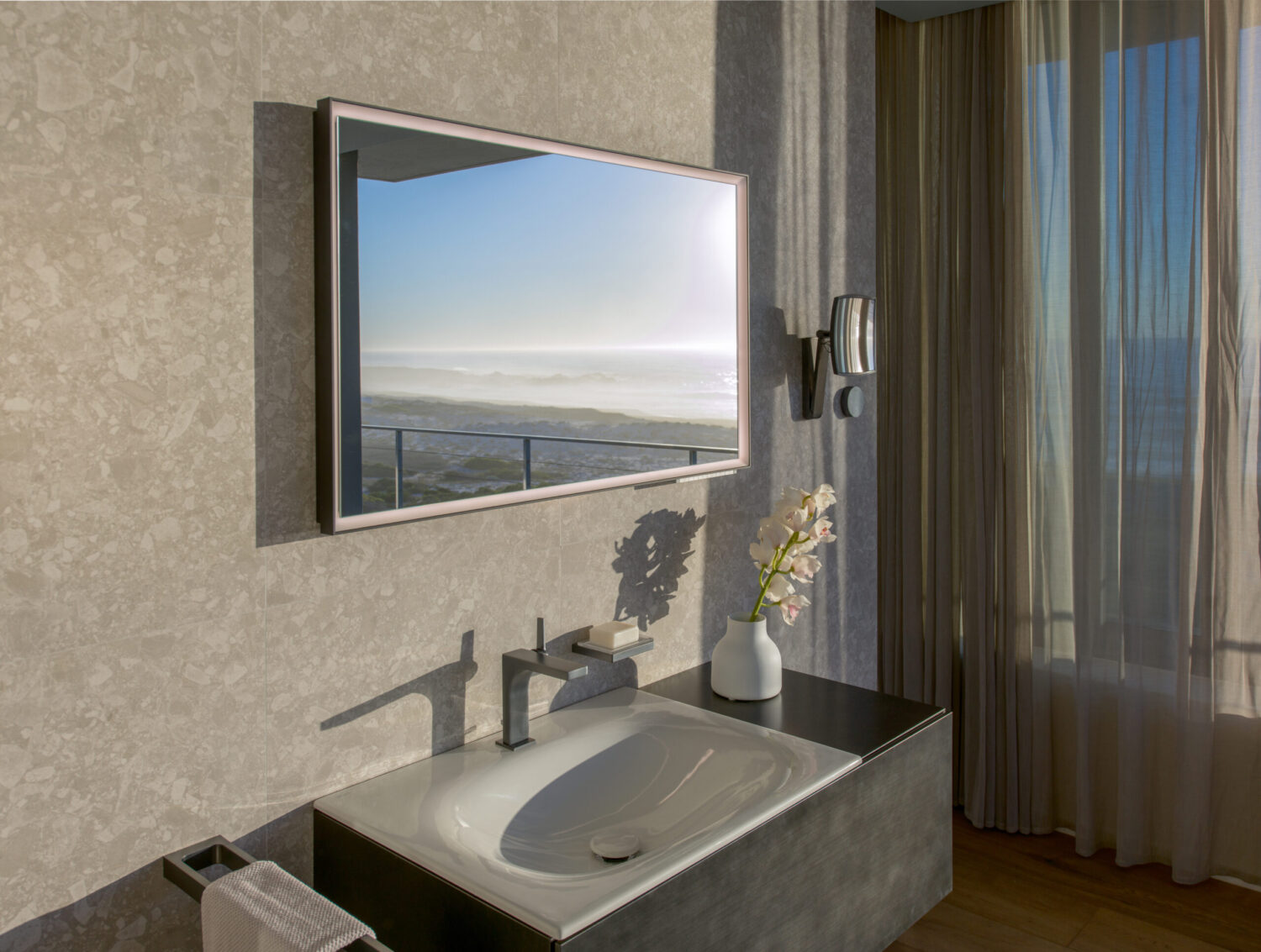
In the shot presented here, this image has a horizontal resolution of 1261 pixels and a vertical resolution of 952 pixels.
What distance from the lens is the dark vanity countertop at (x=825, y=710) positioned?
163 cm

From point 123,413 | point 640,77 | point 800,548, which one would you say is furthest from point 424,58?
point 800,548

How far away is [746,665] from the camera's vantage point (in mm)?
1807

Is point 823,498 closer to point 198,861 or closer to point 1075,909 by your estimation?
point 198,861

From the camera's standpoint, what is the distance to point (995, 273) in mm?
2857

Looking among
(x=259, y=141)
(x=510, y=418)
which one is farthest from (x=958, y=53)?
(x=259, y=141)

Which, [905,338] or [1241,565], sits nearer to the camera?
Result: [1241,565]

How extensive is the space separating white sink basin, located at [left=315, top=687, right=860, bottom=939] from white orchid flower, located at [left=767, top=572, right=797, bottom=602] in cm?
29

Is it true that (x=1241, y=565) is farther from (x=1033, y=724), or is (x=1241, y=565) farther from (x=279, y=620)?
(x=279, y=620)

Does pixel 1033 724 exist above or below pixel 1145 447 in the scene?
below

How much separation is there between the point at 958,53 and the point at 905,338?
32.9 inches

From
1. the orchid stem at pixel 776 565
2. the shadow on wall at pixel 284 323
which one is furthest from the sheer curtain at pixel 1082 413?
the shadow on wall at pixel 284 323

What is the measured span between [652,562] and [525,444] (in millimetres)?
424

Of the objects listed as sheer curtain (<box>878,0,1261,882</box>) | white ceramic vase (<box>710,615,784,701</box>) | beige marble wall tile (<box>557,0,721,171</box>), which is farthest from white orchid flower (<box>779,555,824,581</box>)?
sheer curtain (<box>878,0,1261,882</box>)

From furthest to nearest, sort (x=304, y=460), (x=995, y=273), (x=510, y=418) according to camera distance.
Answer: (x=995, y=273)
(x=510, y=418)
(x=304, y=460)
